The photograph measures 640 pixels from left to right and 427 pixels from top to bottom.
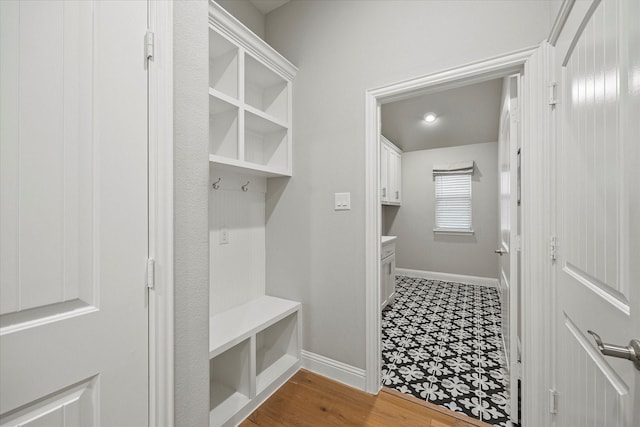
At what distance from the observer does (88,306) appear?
78 cm

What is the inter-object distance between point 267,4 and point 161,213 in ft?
7.30

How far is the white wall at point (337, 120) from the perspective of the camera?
168cm

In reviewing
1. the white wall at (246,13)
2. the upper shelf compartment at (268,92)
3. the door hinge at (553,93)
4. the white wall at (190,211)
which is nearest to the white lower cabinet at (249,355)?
the white wall at (190,211)

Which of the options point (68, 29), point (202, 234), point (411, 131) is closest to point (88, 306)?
point (202, 234)

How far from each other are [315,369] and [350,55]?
234 cm

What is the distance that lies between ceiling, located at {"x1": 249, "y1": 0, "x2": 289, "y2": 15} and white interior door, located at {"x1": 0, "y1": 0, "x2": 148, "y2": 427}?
5.73 feet

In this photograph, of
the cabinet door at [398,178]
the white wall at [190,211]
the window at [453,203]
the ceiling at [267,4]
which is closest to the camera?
the white wall at [190,211]

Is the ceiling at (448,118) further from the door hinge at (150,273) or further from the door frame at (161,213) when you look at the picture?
the door hinge at (150,273)

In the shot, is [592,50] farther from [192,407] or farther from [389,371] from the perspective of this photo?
[389,371]

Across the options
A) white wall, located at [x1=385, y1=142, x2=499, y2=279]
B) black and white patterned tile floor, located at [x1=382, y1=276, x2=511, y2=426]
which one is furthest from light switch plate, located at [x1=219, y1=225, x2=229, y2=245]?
white wall, located at [x1=385, y1=142, x2=499, y2=279]

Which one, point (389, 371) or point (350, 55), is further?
point (389, 371)

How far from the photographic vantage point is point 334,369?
201cm

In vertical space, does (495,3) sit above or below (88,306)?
above

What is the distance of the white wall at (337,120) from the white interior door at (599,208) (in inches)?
27.0
